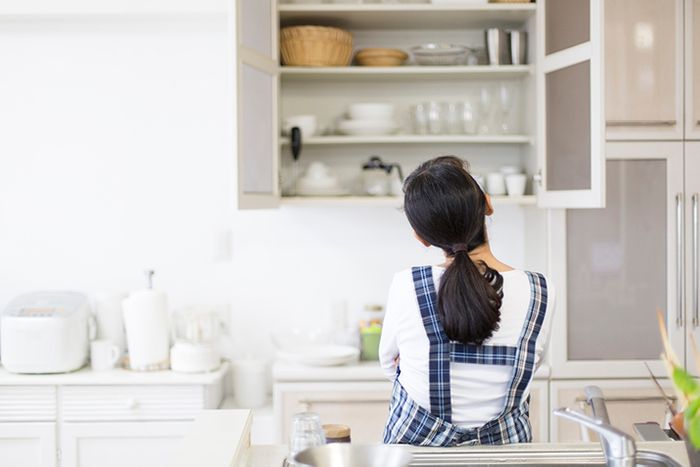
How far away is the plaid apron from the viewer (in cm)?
177

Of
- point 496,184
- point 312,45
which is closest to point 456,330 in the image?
point 496,184

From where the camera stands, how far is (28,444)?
3.10 m

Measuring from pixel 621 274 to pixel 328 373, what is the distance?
1114 millimetres

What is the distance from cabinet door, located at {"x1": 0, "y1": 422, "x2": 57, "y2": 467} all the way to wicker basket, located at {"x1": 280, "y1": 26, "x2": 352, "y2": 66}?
159 centimetres

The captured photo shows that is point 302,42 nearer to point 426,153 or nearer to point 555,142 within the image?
point 426,153

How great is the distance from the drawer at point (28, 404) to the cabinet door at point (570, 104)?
190 cm

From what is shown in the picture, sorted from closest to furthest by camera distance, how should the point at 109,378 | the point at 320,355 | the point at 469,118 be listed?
1. the point at 109,378
2. the point at 320,355
3. the point at 469,118

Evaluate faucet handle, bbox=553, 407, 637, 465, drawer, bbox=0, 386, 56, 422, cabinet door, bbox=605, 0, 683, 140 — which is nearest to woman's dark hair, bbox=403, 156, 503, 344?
faucet handle, bbox=553, 407, 637, 465

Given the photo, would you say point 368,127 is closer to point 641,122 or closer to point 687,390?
point 641,122

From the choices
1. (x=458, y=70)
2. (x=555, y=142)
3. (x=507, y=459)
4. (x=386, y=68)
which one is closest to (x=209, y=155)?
(x=386, y=68)

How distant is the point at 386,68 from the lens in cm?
325

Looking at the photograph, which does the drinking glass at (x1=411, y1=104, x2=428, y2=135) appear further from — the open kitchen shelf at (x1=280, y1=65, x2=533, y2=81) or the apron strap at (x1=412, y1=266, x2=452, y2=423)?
the apron strap at (x1=412, y1=266, x2=452, y2=423)

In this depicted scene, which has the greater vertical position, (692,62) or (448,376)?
(692,62)

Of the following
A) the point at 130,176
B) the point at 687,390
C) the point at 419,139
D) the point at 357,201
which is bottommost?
the point at 687,390
